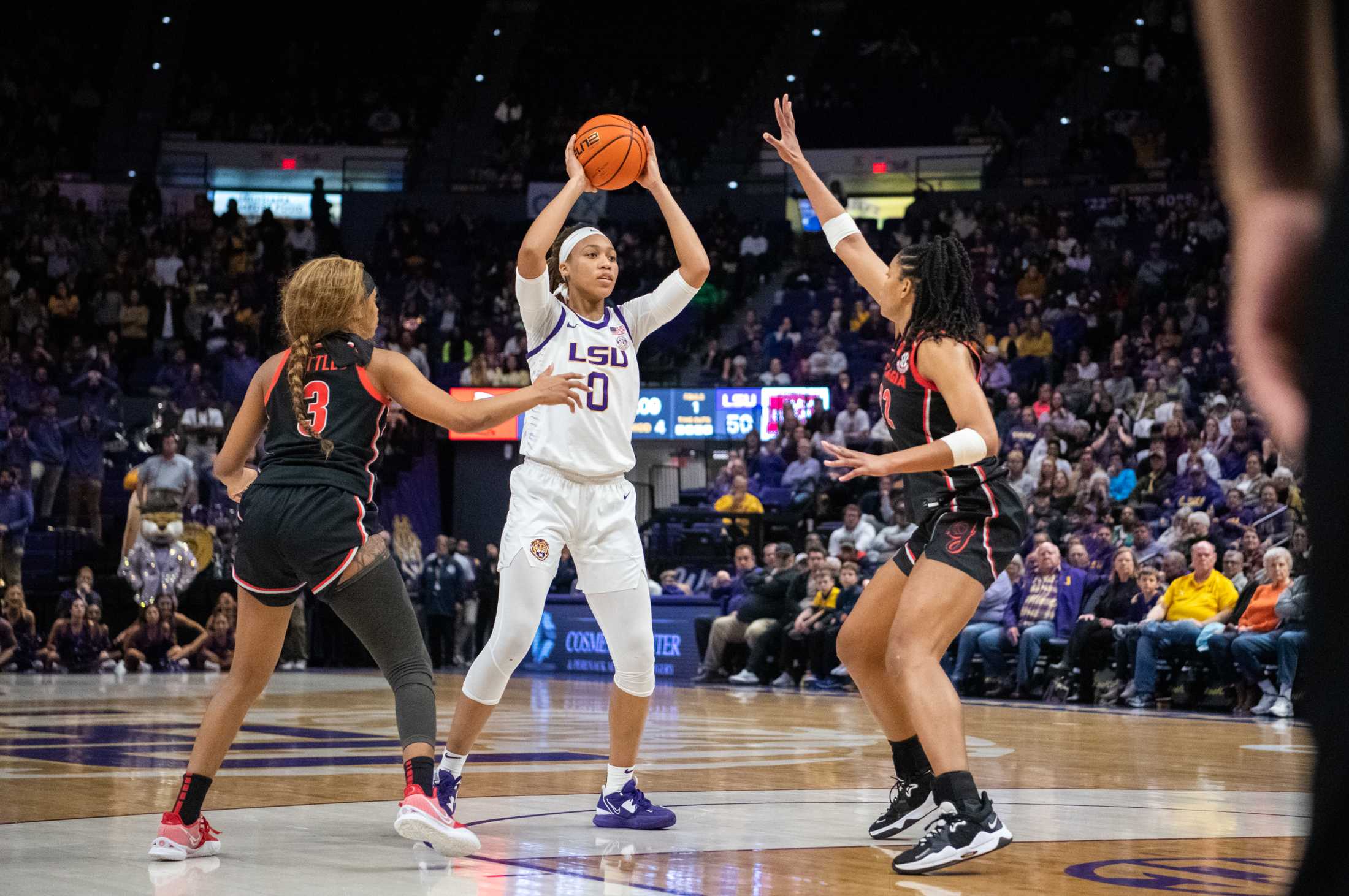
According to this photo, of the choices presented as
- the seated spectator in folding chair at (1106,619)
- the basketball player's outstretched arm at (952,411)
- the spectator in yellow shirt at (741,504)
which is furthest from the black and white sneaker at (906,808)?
the spectator in yellow shirt at (741,504)

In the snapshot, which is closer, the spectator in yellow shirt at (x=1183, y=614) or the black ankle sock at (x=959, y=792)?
the black ankle sock at (x=959, y=792)

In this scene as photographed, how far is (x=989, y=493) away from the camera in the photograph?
5.36 meters

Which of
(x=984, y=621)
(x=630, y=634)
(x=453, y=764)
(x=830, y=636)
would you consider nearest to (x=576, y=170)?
(x=630, y=634)

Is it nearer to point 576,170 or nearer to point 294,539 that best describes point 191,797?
point 294,539

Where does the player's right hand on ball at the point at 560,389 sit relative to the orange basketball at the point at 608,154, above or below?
below

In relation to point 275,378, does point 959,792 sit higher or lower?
lower

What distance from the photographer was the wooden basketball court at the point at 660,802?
4555mm

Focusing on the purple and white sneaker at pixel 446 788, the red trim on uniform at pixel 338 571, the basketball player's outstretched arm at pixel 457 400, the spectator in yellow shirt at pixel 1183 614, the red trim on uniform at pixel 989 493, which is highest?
the basketball player's outstretched arm at pixel 457 400

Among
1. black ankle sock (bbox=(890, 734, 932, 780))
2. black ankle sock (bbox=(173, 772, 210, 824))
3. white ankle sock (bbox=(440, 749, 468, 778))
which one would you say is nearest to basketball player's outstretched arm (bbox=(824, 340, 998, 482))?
black ankle sock (bbox=(890, 734, 932, 780))

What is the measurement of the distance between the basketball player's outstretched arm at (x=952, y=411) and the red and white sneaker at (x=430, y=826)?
1.57m

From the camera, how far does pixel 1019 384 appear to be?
808 inches

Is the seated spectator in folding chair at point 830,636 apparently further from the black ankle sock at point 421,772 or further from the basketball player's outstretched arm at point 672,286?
the black ankle sock at point 421,772

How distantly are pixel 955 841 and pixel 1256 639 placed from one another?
323 inches

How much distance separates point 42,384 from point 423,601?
20.4ft
